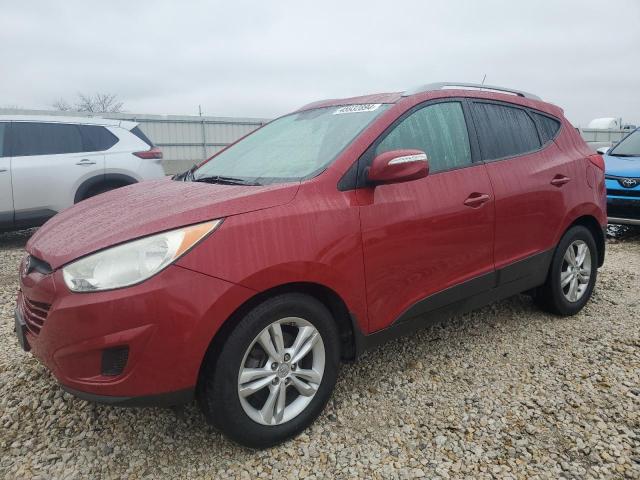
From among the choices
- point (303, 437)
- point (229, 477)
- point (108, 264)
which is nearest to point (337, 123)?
point (108, 264)

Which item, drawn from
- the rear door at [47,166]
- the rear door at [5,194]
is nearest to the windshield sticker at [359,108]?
the rear door at [47,166]

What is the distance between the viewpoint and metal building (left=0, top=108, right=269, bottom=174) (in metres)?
13.3

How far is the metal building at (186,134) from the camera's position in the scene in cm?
1331

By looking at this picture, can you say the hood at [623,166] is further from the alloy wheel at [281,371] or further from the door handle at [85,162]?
the door handle at [85,162]

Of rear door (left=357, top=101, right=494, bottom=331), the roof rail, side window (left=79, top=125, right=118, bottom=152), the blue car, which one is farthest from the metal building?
rear door (left=357, top=101, right=494, bottom=331)

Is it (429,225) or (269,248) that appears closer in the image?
(269,248)

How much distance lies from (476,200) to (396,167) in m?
0.78

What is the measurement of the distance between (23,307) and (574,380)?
288cm

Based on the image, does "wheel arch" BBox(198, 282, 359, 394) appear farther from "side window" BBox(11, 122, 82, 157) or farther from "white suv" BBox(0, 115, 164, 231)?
"side window" BBox(11, 122, 82, 157)

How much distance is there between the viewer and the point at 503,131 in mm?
3131

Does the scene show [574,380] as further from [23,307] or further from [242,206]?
[23,307]

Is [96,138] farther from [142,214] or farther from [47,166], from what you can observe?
[142,214]

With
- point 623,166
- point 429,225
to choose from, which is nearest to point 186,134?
point 623,166

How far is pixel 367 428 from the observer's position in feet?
7.55
